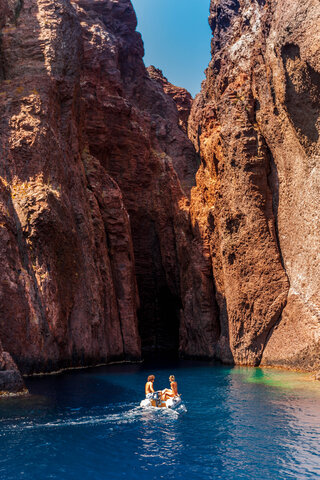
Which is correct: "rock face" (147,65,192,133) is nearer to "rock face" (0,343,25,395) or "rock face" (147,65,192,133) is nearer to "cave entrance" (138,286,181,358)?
"cave entrance" (138,286,181,358)

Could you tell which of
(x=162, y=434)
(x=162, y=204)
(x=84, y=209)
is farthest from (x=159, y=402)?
(x=162, y=204)

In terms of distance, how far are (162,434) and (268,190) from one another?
2484 centimetres

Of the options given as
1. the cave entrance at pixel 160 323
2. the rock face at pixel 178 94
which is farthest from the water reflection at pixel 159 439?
the rock face at pixel 178 94

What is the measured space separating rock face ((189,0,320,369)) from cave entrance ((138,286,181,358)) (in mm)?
15304

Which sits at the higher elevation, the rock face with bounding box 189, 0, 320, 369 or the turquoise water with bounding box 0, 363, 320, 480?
the rock face with bounding box 189, 0, 320, 369

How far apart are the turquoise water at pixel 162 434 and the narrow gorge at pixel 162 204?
4616 millimetres

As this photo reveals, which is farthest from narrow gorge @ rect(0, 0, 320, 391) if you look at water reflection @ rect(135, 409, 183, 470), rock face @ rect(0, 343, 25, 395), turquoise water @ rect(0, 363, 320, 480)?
water reflection @ rect(135, 409, 183, 470)

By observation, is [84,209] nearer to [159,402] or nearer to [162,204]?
[162,204]

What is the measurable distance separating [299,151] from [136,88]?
42.7 metres

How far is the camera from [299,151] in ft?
104

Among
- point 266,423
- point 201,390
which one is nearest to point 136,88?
point 201,390

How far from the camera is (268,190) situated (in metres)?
35.5

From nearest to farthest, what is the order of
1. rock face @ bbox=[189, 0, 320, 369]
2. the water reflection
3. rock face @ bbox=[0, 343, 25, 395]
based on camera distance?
the water reflection < rock face @ bbox=[0, 343, 25, 395] < rock face @ bbox=[189, 0, 320, 369]

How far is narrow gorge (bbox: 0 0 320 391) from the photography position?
29.2m
